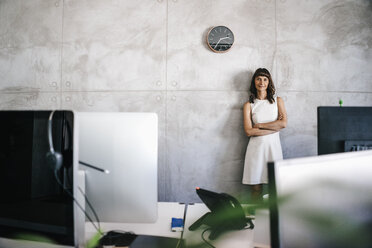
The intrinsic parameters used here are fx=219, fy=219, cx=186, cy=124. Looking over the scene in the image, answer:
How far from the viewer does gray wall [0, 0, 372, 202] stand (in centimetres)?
293

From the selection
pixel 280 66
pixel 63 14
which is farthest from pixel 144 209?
pixel 63 14

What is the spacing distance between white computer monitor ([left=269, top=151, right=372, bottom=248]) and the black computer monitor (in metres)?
0.43

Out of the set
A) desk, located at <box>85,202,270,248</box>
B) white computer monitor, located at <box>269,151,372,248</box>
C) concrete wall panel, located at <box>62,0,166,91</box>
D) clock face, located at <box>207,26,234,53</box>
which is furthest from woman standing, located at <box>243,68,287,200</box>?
white computer monitor, located at <box>269,151,372,248</box>

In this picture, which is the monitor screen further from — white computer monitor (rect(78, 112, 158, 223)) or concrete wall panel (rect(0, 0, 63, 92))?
concrete wall panel (rect(0, 0, 63, 92))

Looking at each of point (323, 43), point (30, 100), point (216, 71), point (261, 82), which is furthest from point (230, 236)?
point (30, 100)

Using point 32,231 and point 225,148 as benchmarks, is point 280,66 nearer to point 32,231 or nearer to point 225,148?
point 225,148

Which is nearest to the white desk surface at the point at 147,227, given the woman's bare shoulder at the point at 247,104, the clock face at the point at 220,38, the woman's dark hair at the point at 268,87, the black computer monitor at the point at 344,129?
the black computer monitor at the point at 344,129

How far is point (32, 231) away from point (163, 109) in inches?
90.8

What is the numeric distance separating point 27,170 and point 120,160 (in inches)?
13.0

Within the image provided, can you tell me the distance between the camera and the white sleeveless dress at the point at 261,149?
2.70 m

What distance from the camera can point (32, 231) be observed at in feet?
2.51

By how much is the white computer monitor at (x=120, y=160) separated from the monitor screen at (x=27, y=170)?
18 cm

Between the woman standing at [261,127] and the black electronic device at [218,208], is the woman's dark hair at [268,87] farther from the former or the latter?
the black electronic device at [218,208]

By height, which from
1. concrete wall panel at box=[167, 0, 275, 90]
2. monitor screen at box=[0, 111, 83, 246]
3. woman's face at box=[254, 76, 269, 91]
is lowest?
monitor screen at box=[0, 111, 83, 246]
